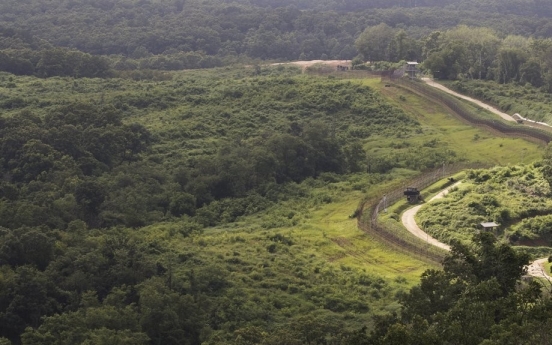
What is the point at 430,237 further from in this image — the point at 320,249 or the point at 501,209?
the point at 320,249

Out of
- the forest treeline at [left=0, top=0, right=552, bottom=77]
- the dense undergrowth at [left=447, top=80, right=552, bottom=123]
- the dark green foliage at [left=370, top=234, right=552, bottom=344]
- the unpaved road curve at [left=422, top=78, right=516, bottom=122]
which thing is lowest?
the forest treeline at [left=0, top=0, right=552, bottom=77]

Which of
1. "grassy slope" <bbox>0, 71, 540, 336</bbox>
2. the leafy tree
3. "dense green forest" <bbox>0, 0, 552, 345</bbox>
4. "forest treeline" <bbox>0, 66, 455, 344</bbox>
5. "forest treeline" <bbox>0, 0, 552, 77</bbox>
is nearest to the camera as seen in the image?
"dense green forest" <bbox>0, 0, 552, 345</bbox>

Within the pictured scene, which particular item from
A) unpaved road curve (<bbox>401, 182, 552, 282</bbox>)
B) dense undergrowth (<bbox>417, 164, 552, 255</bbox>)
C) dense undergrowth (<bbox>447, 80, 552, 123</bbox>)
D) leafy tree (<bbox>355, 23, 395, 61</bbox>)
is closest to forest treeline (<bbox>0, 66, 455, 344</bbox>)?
unpaved road curve (<bbox>401, 182, 552, 282</bbox>)

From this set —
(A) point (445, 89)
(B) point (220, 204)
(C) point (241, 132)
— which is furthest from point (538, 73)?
(B) point (220, 204)

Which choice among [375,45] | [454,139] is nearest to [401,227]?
[454,139]

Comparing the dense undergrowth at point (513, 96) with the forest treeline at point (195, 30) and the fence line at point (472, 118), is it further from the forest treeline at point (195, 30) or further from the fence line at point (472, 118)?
the forest treeline at point (195, 30)

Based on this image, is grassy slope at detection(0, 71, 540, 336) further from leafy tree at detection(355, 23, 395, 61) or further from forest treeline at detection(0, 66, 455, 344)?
leafy tree at detection(355, 23, 395, 61)
